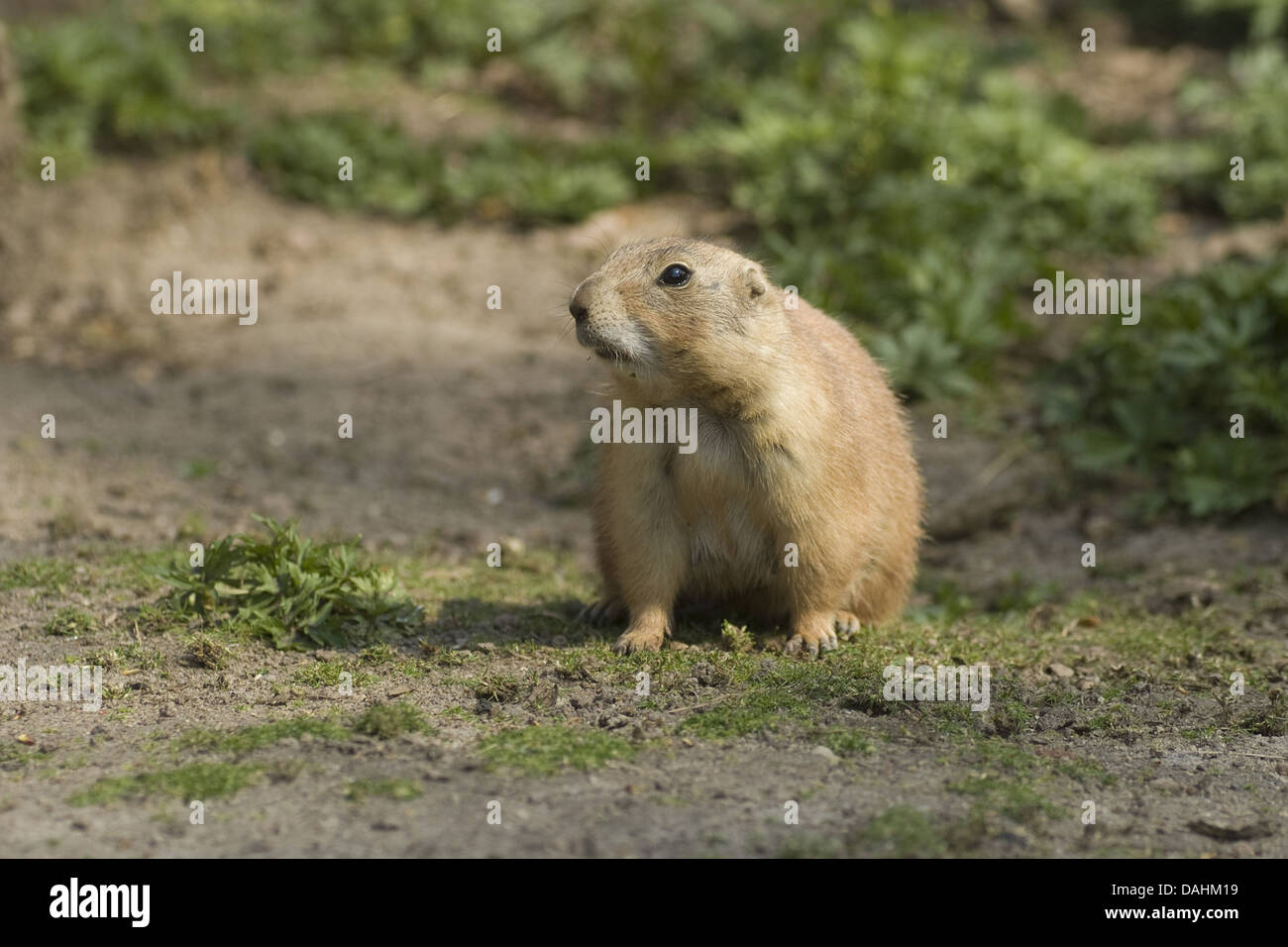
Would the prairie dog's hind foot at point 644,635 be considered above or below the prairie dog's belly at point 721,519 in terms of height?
below

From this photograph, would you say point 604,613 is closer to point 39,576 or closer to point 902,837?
point 39,576

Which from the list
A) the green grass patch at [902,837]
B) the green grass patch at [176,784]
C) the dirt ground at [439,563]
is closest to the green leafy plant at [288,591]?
the dirt ground at [439,563]

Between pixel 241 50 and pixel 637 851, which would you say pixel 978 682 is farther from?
pixel 241 50

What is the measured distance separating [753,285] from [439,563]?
2.84 meters

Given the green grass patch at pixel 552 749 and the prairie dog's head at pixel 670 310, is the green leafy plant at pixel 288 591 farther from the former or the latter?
the prairie dog's head at pixel 670 310

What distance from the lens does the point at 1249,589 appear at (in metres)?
7.41

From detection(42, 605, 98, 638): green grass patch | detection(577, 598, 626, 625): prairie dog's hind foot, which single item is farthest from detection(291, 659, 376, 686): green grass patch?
detection(577, 598, 626, 625): prairie dog's hind foot

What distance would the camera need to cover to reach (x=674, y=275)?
5707mm

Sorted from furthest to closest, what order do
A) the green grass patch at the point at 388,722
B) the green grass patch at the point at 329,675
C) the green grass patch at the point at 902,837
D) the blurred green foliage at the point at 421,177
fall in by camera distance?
the blurred green foliage at the point at 421,177 → the green grass patch at the point at 329,675 → the green grass patch at the point at 388,722 → the green grass patch at the point at 902,837

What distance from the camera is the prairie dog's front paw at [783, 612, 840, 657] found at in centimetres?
604

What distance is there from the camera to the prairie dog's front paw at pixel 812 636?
604 cm

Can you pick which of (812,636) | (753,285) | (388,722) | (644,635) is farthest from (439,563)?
(388,722)

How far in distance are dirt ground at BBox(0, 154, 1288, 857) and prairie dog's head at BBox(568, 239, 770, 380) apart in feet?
1.68

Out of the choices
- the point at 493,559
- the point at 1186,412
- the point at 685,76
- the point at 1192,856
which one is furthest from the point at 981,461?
the point at 685,76
